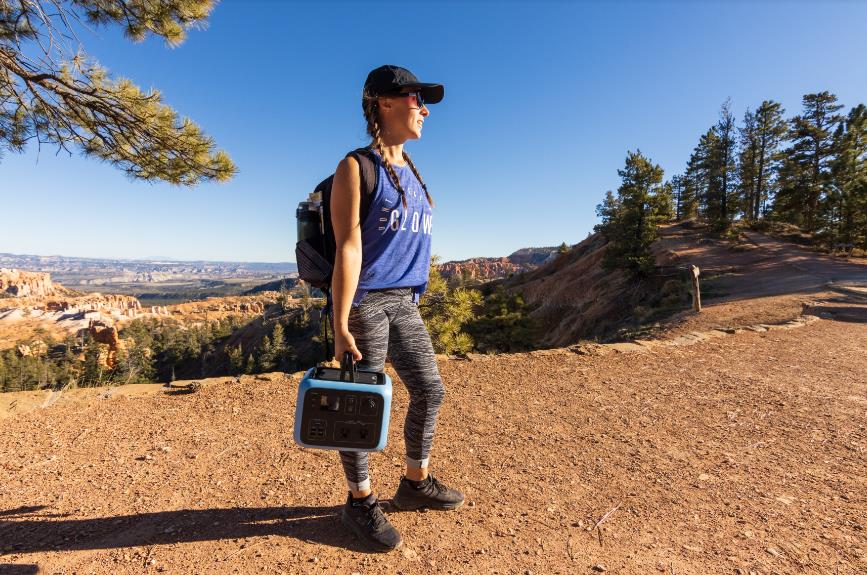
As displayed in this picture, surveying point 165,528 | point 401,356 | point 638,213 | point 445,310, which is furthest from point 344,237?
point 638,213

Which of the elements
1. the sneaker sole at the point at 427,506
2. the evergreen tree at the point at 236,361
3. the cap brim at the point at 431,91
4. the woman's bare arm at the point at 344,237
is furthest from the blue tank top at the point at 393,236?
the evergreen tree at the point at 236,361

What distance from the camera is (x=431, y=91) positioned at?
223 centimetres

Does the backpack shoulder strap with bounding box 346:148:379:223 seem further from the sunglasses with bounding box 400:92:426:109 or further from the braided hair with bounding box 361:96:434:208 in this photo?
the sunglasses with bounding box 400:92:426:109

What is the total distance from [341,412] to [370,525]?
77cm

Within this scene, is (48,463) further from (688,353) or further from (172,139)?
(688,353)

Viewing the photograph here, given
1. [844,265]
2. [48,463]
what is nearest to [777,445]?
[48,463]

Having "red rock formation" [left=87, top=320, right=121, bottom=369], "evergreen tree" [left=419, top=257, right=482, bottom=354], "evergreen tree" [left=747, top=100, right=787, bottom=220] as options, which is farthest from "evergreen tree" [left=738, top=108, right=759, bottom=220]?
"red rock formation" [left=87, top=320, right=121, bottom=369]

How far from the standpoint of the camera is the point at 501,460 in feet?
11.1

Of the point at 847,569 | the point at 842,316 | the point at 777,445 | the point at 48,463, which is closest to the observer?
the point at 847,569

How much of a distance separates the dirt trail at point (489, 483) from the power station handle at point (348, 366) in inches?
40.5

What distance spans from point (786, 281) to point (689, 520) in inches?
734

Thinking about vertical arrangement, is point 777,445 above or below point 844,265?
below

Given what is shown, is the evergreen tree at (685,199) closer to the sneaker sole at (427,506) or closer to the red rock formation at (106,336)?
the sneaker sole at (427,506)

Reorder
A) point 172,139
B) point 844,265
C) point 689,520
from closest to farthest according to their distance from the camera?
1. point 689,520
2. point 172,139
3. point 844,265
